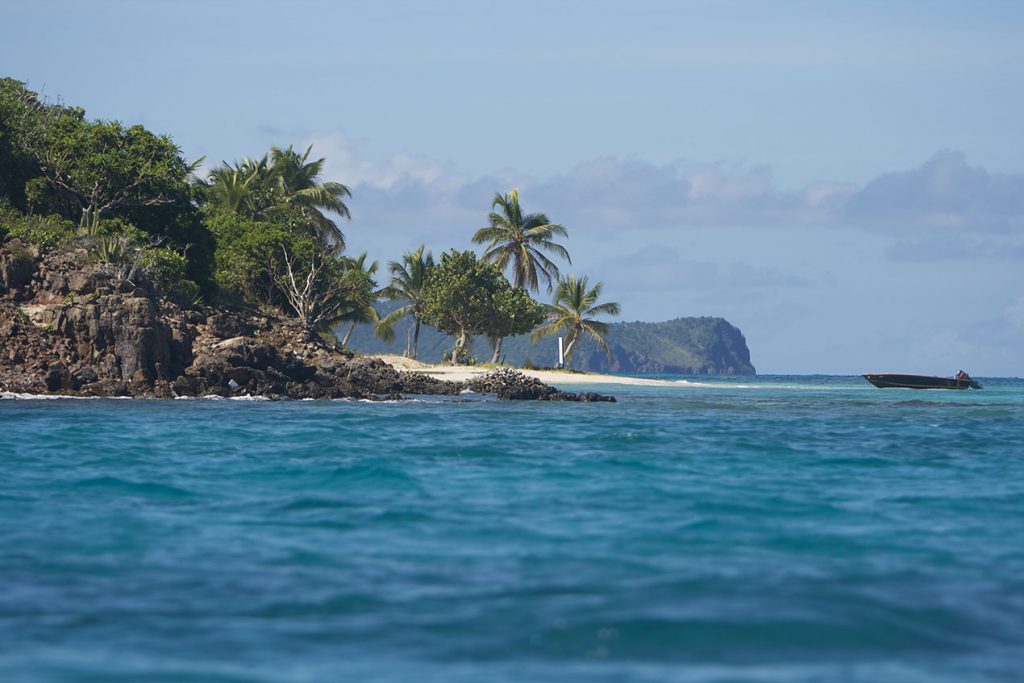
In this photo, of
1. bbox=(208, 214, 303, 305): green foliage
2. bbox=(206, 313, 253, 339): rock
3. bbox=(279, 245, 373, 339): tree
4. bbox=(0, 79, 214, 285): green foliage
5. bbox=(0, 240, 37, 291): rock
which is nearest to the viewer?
bbox=(0, 240, 37, 291): rock

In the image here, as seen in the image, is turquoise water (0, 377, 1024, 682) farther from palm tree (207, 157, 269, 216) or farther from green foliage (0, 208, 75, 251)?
palm tree (207, 157, 269, 216)

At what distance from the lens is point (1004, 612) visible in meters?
7.61

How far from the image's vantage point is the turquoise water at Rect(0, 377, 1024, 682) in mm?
6523

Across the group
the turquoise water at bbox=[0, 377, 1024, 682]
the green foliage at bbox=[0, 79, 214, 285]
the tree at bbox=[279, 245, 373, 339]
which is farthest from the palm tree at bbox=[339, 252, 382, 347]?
the turquoise water at bbox=[0, 377, 1024, 682]

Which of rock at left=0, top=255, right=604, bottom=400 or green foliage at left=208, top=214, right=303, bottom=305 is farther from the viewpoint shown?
green foliage at left=208, top=214, right=303, bottom=305

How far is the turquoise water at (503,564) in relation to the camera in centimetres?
652

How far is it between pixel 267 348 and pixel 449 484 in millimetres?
24824

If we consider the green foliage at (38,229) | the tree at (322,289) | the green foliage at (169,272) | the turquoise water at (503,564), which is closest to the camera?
the turquoise water at (503,564)

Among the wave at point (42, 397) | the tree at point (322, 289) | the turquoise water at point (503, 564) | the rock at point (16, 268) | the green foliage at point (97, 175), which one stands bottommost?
the turquoise water at point (503, 564)

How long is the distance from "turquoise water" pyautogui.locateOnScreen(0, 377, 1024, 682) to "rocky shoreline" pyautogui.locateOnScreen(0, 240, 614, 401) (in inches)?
602

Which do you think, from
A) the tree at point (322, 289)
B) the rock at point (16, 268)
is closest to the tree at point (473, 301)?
the tree at point (322, 289)

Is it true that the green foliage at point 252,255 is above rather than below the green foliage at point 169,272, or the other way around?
above

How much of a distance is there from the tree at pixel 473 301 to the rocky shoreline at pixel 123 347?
86.9 ft

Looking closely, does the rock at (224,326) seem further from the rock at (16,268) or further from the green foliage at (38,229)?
the green foliage at (38,229)
